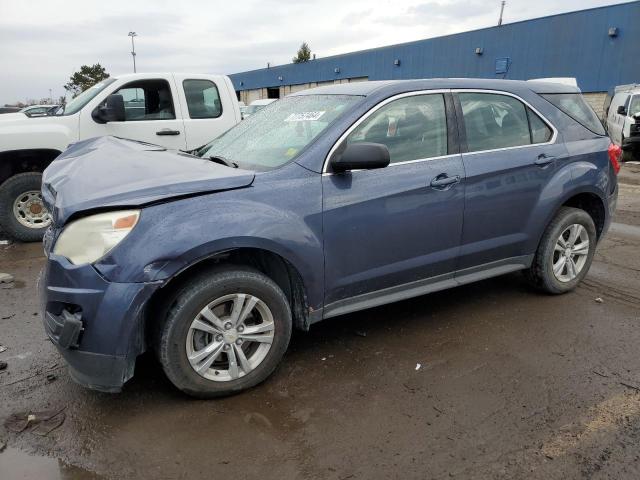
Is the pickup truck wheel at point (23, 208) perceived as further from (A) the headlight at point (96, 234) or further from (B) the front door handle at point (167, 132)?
(A) the headlight at point (96, 234)

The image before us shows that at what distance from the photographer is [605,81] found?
67.7 ft

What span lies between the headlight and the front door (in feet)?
3.69

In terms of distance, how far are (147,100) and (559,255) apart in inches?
214

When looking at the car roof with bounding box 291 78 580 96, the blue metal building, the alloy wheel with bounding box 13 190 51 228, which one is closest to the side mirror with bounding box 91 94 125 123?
the alloy wheel with bounding box 13 190 51 228

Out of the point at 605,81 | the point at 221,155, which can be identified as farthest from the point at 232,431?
the point at 605,81

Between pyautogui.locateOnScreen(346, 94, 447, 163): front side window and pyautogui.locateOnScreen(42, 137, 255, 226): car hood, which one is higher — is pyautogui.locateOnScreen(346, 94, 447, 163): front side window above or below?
above

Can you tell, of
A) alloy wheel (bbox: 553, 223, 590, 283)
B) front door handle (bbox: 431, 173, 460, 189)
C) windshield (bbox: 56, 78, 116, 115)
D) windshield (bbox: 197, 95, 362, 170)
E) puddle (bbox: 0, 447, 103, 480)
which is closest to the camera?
puddle (bbox: 0, 447, 103, 480)

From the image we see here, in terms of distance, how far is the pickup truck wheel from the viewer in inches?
239

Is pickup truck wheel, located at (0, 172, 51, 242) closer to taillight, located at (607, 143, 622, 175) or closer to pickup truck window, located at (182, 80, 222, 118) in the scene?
pickup truck window, located at (182, 80, 222, 118)

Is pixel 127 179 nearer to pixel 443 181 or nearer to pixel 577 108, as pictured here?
pixel 443 181

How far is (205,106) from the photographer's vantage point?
7090mm

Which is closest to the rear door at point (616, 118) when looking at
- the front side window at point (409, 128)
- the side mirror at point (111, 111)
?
the front side window at point (409, 128)

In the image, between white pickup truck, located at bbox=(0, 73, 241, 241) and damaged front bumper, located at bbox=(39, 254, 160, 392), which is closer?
damaged front bumper, located at bbox=(39, 254, 160, 392)

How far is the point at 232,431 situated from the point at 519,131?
305 centimetres
